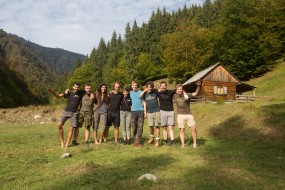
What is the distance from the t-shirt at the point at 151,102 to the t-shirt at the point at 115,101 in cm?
111

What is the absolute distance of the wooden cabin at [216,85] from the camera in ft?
141

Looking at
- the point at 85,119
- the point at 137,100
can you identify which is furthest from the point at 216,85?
the point at 85,119

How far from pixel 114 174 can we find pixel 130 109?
5.16 meters

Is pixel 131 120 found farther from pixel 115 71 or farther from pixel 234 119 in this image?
pixel 115 71

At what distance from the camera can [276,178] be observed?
731cm

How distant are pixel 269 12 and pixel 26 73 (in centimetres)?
16977

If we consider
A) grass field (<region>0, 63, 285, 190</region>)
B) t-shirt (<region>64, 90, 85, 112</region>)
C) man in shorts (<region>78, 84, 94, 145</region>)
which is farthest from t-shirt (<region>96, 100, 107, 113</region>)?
grass field (<region>0, 63, 285, 190</region>)

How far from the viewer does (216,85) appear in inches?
1716

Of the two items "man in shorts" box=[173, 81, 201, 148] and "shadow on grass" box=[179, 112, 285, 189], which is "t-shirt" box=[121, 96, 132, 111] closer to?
"man in shorts" box=[173, 81, 201, 148]

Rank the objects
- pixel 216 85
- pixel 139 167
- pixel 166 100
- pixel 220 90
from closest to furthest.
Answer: pixel 139 167, pixel 166 100, pixel 216 85, pixel 220 90

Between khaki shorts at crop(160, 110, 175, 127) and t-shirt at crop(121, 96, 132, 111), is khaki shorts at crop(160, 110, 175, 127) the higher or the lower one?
the lower one

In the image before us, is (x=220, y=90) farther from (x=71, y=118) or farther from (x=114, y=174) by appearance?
(x=114, y=174)

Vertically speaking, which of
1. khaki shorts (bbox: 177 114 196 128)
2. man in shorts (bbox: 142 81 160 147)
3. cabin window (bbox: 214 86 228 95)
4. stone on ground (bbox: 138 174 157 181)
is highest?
cabin window (bbox: 214 86 228 95)

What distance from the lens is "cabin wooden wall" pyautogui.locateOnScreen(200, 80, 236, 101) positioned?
141 ft
